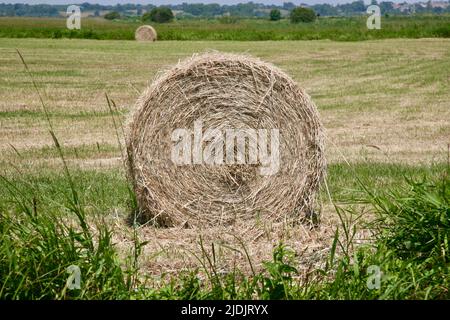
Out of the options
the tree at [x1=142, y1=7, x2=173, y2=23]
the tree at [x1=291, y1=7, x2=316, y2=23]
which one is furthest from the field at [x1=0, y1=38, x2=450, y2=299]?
the tree at [x1=142, y1=7, x2=173, y2=23]

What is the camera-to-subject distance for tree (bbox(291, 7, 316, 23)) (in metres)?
68.3

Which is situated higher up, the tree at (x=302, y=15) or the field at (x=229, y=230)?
the tree at (x=302, y=15)

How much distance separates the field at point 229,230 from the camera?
199 inches

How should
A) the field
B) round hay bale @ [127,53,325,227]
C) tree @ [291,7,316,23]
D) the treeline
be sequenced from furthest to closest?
the treeline < tree @ [291,7,316,23] < round hay bale @ [127,53,325,227] < the field

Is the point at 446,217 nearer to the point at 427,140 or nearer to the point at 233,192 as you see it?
the point at 233,192

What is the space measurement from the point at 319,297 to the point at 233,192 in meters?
2.73

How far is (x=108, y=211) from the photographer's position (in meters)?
7.72

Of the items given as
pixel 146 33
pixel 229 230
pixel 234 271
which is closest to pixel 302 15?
pixel 146 33

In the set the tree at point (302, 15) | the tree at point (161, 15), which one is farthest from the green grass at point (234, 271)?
the tree at point (161, 15)

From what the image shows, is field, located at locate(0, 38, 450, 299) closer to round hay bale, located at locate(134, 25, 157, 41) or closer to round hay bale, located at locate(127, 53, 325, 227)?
round hay bale, located at locate(127, 53, 325, 227)

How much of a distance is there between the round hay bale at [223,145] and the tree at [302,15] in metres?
61.1

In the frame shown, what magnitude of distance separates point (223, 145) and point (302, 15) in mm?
62254

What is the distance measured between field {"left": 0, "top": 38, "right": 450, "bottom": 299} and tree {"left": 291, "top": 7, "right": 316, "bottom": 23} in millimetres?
43354

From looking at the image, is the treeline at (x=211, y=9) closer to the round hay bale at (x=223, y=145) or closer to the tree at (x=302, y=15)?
the tree at (x=302, y=15)
